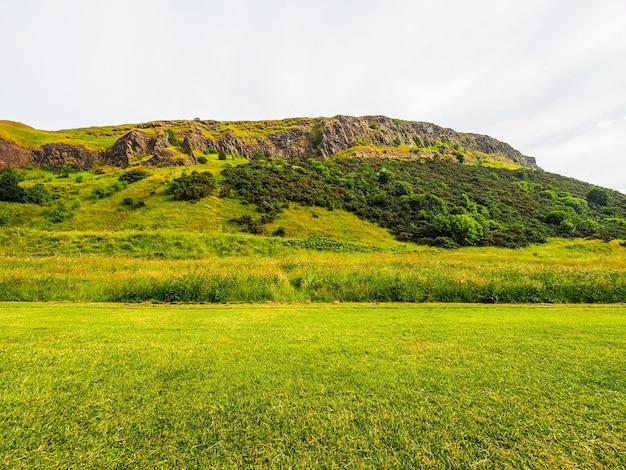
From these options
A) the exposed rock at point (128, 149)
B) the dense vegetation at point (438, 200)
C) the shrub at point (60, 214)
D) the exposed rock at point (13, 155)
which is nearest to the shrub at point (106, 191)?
the shrub at point (60, 214)

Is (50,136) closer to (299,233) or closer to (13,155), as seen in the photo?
(13,155)

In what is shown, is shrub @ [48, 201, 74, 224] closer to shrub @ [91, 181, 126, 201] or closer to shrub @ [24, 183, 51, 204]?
shrub @ [24, 183, 51, 204]

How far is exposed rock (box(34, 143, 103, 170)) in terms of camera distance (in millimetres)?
77562

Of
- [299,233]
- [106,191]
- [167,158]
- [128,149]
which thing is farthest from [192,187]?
[128,149]

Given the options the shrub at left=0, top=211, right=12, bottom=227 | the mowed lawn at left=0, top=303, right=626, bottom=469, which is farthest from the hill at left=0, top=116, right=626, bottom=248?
the mowed lawn at left=0, top=303, right=626, bottom=469

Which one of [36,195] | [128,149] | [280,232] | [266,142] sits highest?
[266,142]

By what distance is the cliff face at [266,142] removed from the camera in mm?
74562

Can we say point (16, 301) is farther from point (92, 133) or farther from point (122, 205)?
point (92, 133)

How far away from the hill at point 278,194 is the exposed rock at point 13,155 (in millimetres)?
261

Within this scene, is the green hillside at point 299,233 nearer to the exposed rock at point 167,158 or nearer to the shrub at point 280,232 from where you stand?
the shrub at point 280,232

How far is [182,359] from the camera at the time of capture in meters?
5.27

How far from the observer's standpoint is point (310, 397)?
4.07 metres

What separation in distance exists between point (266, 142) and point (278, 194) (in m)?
72.4

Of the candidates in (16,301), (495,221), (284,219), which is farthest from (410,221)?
(16,301)
